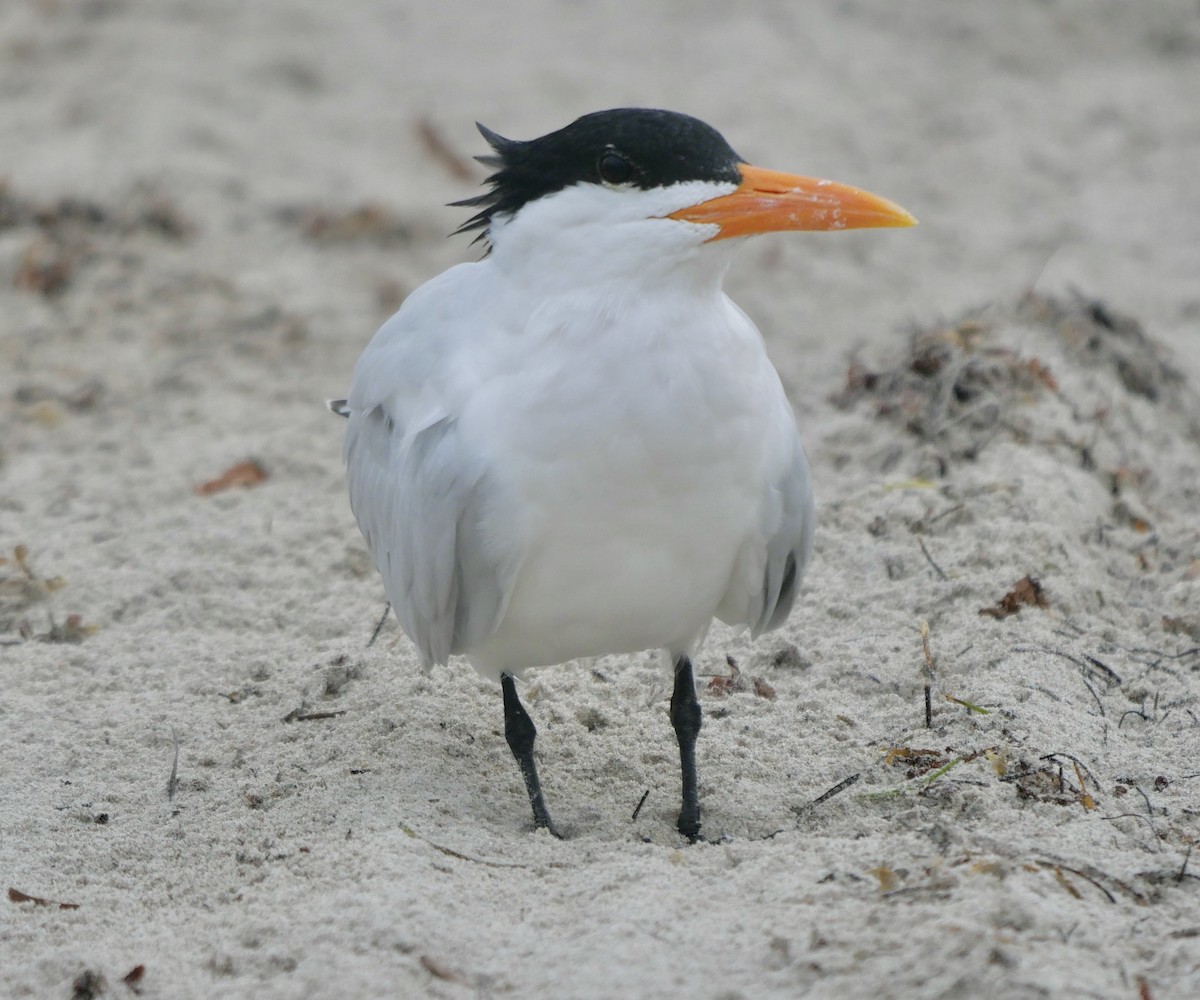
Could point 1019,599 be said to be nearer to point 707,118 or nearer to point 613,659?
point 613,659

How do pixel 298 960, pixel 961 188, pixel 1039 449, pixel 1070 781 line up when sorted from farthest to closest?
pixel 961 188
pixel 1039 449
pixel 1070 781
pixel 298 960

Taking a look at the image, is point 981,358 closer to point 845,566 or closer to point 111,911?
point 845,566

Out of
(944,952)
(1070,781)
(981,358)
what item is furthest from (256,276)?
(944,952)

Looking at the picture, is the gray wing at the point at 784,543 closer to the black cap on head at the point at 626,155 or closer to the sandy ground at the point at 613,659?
the sandy ground at the point at 613,659

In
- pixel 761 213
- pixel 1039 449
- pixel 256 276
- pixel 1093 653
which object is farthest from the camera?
pixel 256 276

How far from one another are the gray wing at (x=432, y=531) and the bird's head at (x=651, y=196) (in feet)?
1.60

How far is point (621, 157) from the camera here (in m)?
3.01

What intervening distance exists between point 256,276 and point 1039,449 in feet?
12.9

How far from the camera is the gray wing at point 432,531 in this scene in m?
3.18

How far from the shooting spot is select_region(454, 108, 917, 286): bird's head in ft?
9.89

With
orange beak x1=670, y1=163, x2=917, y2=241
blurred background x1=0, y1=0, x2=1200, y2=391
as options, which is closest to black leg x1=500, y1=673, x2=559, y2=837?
orange beak x1=670, y1=163, x2=917, y2=241

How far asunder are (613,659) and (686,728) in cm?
70

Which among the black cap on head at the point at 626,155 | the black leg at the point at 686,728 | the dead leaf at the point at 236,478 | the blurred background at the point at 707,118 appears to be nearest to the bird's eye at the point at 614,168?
the black cap on head at the point at 626,155

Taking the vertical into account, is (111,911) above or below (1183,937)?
below
